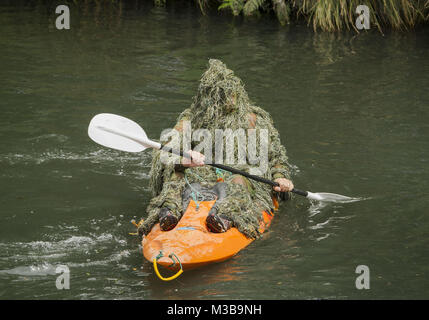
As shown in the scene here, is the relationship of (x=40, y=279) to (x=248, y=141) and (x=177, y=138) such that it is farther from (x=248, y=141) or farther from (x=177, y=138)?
(x=248, y=141)

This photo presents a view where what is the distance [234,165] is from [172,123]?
2728mm

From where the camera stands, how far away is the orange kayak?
201 inches

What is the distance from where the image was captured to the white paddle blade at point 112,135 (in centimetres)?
601

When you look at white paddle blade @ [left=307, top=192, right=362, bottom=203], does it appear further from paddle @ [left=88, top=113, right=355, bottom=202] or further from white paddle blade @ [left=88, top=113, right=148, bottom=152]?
white paddle blade @ [left=88, top=113, right=148, bottom=152]

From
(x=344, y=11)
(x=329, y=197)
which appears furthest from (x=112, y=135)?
(x=344, y=11)

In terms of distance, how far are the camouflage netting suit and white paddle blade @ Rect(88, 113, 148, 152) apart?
31 centimetres

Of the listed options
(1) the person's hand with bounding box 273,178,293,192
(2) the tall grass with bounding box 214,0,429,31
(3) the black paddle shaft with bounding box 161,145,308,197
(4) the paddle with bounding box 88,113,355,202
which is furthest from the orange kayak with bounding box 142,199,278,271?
(2) the tall grass with bounding box 214,0,429,31

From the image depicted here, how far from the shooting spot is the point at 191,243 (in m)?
5.20

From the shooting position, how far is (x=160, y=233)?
5414 mm

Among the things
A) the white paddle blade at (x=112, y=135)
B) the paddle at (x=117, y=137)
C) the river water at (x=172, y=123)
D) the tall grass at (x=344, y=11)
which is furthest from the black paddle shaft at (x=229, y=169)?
the tall grass at (x=344, y=11)

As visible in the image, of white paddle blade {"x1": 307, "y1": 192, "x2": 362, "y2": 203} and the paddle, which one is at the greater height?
the paddle

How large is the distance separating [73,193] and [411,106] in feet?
16.3

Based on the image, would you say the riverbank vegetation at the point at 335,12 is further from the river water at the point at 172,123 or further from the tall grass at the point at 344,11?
the river water at the point at 172,123
